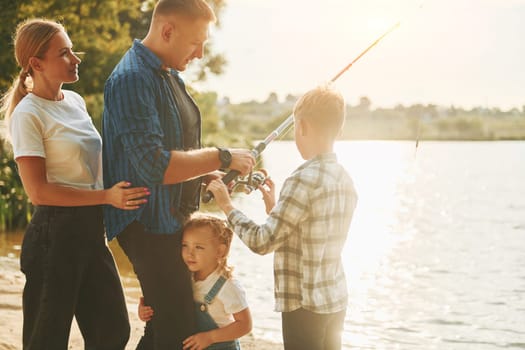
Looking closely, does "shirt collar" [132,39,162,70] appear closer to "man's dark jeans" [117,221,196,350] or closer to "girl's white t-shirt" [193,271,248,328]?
"man's dark jeans" [117,221,196,350]

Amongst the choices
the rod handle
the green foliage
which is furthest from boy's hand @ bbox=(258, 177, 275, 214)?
the green foliage

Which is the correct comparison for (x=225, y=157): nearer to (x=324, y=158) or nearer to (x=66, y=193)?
(x=324, y=158)

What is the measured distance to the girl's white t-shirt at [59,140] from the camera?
2801mm

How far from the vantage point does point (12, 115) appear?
286cm

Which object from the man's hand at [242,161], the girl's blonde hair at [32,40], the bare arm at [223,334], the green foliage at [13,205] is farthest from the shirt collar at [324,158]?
the green foliage at [13,205]

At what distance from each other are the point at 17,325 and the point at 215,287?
9.32ft

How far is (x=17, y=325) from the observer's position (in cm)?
545

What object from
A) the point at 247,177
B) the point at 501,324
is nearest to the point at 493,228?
the point at 501,324

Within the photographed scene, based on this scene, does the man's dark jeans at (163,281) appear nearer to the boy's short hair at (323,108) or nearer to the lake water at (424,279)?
the boy's short hair at (323,108)

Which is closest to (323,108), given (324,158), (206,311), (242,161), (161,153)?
(324,158)

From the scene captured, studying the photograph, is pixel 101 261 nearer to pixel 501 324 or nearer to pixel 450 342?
pixel 450 342

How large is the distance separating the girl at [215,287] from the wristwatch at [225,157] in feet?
1.13

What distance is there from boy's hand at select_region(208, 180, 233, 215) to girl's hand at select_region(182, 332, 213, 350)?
1.67 ft

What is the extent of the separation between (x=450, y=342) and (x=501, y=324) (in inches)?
58.0
